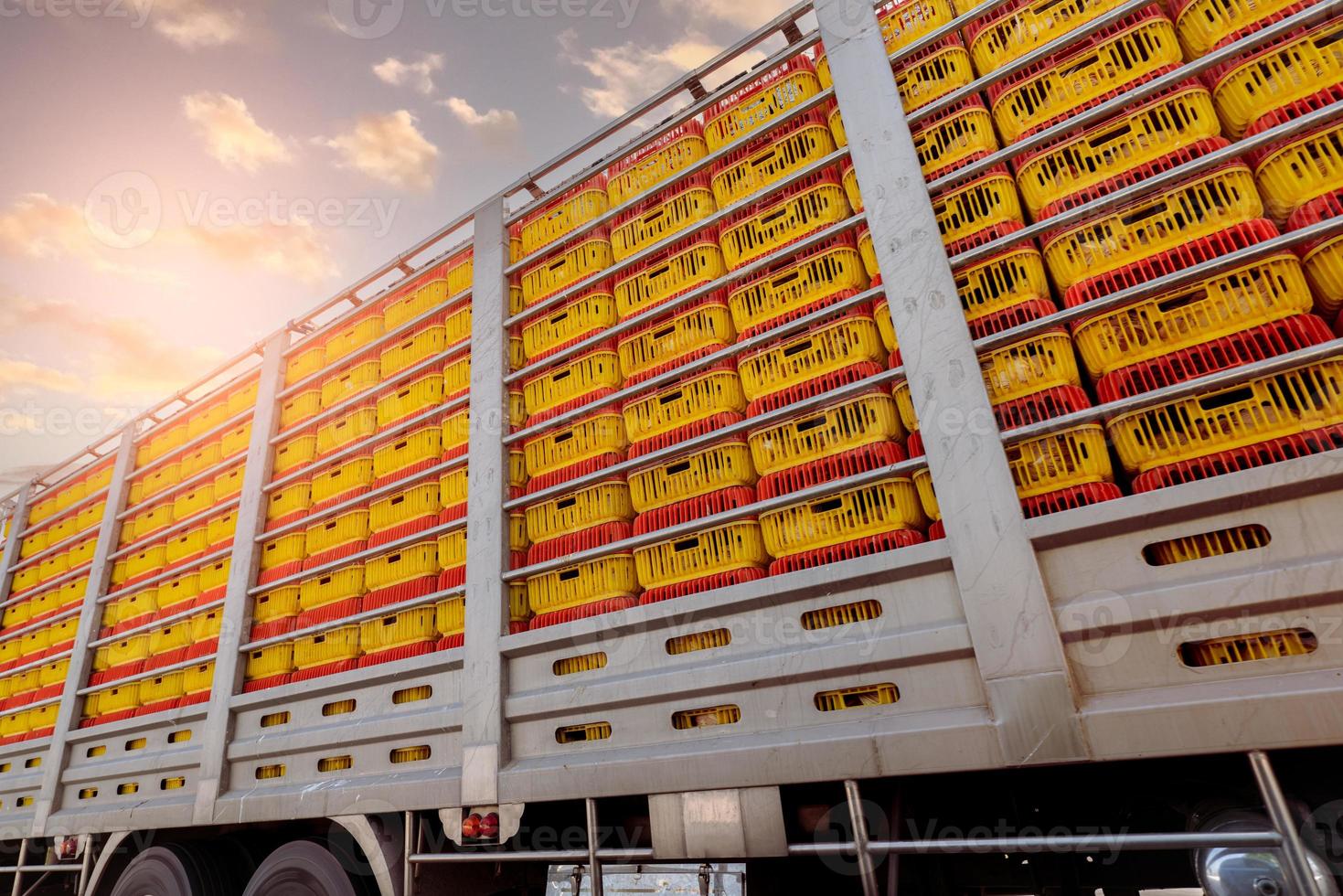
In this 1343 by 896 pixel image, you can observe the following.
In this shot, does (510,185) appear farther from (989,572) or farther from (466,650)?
(989,572)

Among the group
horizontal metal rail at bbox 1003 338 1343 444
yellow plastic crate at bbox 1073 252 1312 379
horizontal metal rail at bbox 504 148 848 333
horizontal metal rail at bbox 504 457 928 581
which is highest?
horizontal metal rail at bbox 504 148 848 333

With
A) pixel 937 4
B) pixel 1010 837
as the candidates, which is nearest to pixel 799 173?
pixel 937 4

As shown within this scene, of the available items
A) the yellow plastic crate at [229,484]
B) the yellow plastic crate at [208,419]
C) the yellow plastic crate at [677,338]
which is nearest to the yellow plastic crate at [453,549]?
the yellow plastic crate at [677,338]

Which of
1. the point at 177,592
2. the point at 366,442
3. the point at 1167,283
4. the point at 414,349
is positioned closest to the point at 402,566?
the point at 366,442

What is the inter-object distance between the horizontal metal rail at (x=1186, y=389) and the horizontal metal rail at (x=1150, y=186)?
726 mm

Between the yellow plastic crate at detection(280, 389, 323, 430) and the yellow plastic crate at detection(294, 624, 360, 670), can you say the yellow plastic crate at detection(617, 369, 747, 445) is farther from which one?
the yellow plastic crate at detection(280, 389, 323, 430)

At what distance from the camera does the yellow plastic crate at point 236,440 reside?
18.9ft

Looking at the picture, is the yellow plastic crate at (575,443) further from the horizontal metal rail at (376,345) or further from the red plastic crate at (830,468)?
the horizontal metal rail at (376,345)

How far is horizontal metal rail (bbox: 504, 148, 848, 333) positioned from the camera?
343 cm

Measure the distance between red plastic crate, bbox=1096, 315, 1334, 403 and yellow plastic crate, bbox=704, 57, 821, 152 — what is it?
210 centimetres

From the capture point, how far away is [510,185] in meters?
4.77

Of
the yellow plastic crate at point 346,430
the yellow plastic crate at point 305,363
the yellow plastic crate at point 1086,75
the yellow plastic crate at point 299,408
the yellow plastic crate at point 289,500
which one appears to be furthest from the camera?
the yellow plastic crate at point 305,363

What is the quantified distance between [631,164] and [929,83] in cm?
175

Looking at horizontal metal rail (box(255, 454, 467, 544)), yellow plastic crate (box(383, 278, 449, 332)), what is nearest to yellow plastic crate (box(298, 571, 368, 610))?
horizontal metal rail (box(255, 454, 467, 544))
